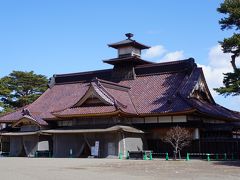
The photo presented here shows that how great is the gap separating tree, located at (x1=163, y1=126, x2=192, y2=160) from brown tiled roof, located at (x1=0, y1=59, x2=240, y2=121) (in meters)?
1.94

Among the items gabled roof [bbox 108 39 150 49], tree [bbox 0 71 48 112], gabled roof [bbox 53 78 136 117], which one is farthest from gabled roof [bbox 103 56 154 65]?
tree [bbox 0 71 48 112]

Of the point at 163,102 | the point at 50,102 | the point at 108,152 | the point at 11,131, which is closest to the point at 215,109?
the point at 163,102

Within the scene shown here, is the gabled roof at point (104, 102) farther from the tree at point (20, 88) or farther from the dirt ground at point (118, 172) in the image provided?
the tree at point (20, 88)

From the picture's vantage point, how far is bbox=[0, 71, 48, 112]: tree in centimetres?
5606

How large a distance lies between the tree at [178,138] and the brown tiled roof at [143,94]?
1945 millimetres

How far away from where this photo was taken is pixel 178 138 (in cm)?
2977

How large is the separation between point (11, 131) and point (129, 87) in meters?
12.8

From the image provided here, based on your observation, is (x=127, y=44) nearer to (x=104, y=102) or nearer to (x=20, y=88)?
(x=104, y=102)

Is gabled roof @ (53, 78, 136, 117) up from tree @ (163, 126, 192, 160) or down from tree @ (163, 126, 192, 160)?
up

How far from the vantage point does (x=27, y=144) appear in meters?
38.3

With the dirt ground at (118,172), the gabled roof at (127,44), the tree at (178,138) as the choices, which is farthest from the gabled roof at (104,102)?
the dirt ground at (118,172)

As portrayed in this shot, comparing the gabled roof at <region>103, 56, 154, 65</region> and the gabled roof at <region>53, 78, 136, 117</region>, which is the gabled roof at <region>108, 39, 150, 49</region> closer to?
the gabled roof at <region>103, 56, 154, 65</region>

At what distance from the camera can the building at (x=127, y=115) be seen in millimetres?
32688

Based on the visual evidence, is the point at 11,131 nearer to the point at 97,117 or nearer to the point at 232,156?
the point at 97,117
